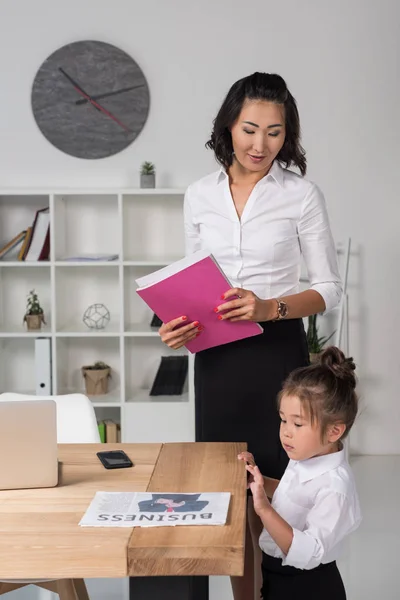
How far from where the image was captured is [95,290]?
15.9 feet

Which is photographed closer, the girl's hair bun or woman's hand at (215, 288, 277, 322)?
the girl's hair bun

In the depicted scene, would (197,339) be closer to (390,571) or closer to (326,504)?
(326,504)

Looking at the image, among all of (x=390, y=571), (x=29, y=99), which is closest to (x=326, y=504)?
(x=390, y=571)

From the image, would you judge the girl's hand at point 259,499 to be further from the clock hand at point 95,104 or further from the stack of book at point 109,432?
the clock hand at point 95,104

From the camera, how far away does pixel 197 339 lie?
2340 millimetres

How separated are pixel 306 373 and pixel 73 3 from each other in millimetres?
3276

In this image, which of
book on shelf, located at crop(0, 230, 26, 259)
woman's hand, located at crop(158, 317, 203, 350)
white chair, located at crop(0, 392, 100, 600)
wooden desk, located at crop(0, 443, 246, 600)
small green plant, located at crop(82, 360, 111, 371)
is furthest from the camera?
small green plant, located at crop(82, 360, 111, 371)

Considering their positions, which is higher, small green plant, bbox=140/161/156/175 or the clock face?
the clock face

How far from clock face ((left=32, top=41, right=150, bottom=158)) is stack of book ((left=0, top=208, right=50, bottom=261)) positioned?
1.32ft

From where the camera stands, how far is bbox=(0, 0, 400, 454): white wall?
4.65 m

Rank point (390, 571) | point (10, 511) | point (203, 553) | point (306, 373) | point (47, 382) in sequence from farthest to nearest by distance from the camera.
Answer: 1. point (47, 382)
2. point (390, 571)
3. point (306, 373)
4. point (10, 511)
5. point (203, 553)

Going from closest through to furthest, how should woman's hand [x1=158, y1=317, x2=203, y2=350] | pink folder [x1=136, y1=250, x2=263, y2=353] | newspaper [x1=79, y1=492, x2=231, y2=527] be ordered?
newspaper [x1=79, y1=492, x2=231, y2=527] → pink folder [x1=136, y1=250, x2=263, y2=353] → woman's hand [x1=158, y1=317, x2=203, y2=350]

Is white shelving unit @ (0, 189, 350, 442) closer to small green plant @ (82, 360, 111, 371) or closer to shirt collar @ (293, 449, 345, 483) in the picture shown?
small green plant @ (82, 360, 111, 371)

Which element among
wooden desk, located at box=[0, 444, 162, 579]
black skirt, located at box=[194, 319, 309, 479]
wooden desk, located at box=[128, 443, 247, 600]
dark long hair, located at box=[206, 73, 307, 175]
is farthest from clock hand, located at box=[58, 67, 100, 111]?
wooden desk, located at box=[128, 443, 247, 600]
